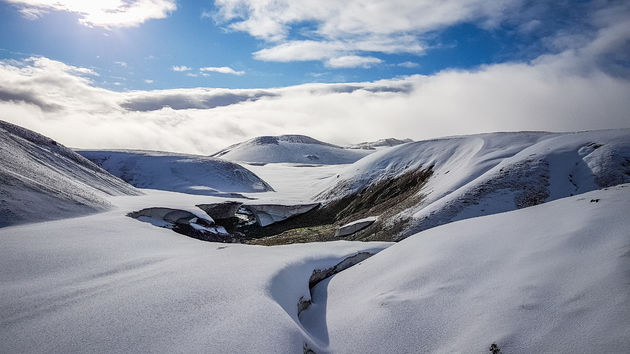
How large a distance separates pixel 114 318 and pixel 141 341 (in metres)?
0.85

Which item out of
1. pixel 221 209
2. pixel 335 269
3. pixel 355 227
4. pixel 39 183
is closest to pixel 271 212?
pixel 221 209

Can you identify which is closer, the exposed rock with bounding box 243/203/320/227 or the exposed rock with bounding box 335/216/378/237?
the exposed rock with bounding box 335/216/378/237

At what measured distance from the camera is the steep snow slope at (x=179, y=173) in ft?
179

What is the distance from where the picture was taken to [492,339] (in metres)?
4.49

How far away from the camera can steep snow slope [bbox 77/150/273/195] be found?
54.5 meters

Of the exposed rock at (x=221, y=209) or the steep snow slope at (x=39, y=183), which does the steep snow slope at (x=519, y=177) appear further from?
the exposed rock at (x=221, y=209)

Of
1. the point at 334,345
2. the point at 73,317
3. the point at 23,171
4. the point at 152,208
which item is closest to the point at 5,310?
the point at 73,317

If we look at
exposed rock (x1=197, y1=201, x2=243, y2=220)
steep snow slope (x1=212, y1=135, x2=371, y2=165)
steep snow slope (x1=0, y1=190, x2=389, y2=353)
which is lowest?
exposed rock (x1=197, y1=201, x2=243, y2=220)

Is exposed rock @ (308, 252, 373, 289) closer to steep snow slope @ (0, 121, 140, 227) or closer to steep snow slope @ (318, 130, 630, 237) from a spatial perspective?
steep snow slope @ (0, 121, 140, 227)

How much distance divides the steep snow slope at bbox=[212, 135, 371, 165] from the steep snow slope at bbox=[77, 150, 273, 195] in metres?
93.0

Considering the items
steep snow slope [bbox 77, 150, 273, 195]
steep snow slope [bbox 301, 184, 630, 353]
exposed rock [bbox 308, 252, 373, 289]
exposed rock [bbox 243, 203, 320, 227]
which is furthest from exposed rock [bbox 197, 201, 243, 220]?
steep snow slope [bbox 301, 184, 630, 353]

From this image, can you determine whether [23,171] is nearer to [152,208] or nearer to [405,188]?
[152,208]

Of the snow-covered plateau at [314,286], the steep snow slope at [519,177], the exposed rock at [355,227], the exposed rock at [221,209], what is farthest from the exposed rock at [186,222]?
the steep snow slope at [519,177]

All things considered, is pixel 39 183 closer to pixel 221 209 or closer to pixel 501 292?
pixel 501 292
